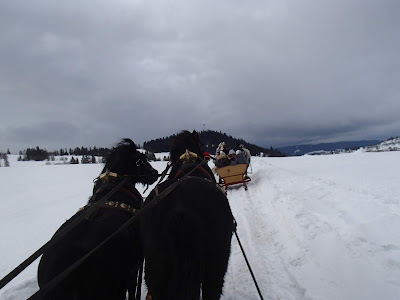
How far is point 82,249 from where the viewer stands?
176 centimetres

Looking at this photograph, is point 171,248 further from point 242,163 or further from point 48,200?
point 48,200

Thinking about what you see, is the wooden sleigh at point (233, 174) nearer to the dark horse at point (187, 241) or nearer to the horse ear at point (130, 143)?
the horse ear at point (130, 143)

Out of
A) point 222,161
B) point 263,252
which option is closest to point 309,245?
point 263,252

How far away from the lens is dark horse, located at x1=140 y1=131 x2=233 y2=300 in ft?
5.60

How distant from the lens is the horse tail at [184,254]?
168 cm

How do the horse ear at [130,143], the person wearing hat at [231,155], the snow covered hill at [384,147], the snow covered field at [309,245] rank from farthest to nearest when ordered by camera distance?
1. the snow covered hill at [384,147]
2. the person wearing hat at [231,155]
3. the horse ear at [130,143]
4. the snow covered field at [309,245]

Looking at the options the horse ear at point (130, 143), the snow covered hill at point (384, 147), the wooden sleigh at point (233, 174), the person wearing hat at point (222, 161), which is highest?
the horse ear at point (130, 143)

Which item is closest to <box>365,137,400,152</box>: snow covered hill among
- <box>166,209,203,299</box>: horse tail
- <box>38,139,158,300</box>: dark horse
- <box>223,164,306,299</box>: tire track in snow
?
<box>223,164,306,299</box>: tire track in snow

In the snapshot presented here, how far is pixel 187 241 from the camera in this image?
173 centimetres

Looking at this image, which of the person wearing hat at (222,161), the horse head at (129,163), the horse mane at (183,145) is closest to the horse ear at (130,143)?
the horse head at (129,163)

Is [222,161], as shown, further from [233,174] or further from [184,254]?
[184,254]

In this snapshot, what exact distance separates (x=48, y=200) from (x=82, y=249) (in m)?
10.2

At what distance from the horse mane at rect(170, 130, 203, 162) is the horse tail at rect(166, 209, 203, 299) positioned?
6.42 feet

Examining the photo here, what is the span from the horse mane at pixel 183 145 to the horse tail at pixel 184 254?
1.96m
